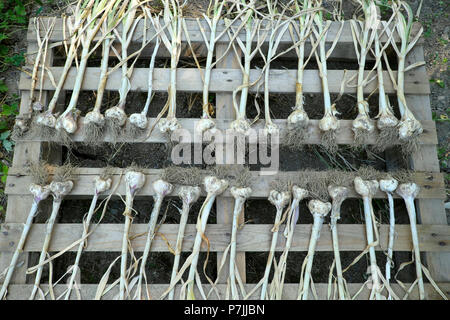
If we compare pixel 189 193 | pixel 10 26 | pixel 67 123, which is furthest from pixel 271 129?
pixel 10 26

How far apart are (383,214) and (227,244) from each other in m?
0.87

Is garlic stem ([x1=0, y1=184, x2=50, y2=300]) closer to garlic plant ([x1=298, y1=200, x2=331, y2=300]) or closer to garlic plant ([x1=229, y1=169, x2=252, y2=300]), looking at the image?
garlic plant ([x1=229, y1=169, x2=252, y2=300])

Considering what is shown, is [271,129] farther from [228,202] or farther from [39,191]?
[39,191]

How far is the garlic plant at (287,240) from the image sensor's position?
4.43ft

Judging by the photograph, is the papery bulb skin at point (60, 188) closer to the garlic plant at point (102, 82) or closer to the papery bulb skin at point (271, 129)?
the garlic plant at point (102, 82)

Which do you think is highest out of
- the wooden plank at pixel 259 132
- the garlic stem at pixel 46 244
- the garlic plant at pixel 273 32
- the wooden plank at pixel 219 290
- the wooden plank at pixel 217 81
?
the garlic plant at pixel 273 32

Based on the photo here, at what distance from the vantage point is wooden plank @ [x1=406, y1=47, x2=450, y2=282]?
1408 millimetres

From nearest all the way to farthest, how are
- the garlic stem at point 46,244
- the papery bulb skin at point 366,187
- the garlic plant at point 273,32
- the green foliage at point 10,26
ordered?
the garlic stem at point 46,244 < the papery bulb skin at point 366,187 < the garlic plant at point 273,32 < the green foliage at point 10,26

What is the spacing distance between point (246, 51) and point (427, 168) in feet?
3.36

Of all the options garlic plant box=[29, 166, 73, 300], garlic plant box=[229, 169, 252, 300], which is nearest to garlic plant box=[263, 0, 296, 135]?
garlic plant box=[229, 169, 252, 300]

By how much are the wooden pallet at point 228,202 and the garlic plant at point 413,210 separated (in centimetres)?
3

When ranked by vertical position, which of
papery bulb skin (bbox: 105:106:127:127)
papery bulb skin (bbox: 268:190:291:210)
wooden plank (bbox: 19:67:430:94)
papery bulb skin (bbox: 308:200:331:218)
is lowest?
papery bulb skin (bbox: 308:200:331:218)

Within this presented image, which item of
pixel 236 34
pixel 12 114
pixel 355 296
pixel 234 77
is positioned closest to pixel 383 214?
pixel 355 296

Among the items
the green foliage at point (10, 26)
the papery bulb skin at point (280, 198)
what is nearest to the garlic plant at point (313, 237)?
the papery bulb skin at point (280, 198)
